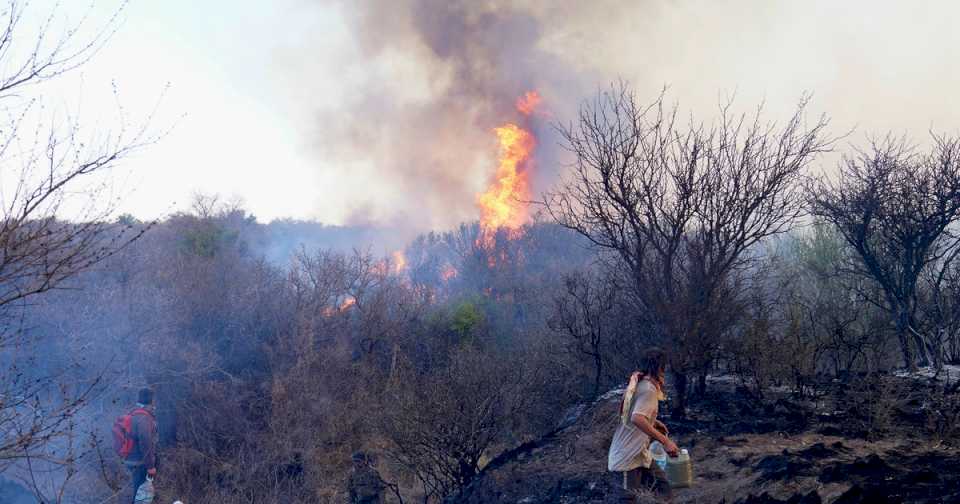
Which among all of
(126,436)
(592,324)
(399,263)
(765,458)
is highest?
(399,263)

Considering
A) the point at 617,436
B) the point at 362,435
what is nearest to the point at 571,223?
the point at 617,436

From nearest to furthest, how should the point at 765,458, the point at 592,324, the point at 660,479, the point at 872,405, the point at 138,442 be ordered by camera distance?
the point at 660,479, the point at 765,458, the point at 138,442, the point at 872,405, the point at 592,324

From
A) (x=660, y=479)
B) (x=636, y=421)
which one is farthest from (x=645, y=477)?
(x=636, y=421)

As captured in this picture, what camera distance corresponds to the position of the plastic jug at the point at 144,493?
29.0 feet

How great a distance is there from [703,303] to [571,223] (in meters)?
2.38

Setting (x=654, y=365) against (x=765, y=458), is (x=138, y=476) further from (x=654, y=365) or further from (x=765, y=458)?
(x=765, y=458)

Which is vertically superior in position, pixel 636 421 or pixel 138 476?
pixel 636 421

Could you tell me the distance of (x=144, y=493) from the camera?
889cm

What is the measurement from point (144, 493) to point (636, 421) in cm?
692

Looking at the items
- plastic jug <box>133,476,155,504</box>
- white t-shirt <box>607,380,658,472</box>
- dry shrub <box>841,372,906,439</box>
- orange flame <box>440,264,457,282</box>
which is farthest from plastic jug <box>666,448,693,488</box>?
orange flame <box>440,264,457,282</box>

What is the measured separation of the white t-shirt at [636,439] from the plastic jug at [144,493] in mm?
6480

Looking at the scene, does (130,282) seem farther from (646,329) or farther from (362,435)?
(646,329)

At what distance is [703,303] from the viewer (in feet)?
30.7

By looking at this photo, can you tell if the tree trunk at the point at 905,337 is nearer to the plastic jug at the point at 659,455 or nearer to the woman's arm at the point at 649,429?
the plastic jug at the point at 659,455
